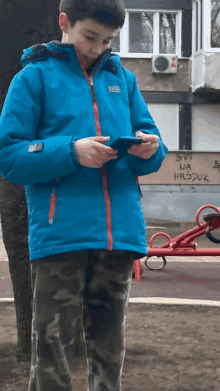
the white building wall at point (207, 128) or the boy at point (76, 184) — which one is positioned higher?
the boy at point (76, 184)

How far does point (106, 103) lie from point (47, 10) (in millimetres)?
1319

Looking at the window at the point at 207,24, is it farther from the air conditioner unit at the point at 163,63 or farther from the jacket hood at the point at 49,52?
the jacket hood at the point at 49,52

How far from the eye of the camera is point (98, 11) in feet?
6.06

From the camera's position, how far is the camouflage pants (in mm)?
1835

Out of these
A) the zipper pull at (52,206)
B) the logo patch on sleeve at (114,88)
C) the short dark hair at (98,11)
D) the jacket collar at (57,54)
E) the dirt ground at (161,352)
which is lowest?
the dirt ground at (161,352)

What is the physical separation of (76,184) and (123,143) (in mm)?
189

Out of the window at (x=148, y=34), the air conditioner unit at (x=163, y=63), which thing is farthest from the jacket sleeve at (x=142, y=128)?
the window at (x=148, y=34)

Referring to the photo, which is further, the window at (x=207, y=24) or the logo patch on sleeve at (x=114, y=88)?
the window at (x=207, y=24)

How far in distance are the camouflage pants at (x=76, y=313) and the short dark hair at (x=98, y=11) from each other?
27.3 inches

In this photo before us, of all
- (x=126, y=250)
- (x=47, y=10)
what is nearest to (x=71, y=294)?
(x=126, y=250)

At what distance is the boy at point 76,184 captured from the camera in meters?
1.81

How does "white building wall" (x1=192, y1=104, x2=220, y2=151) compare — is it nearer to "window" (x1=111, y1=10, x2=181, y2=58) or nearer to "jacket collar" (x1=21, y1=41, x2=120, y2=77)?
"window" (x1=111, y1=10, x2=181, y2=58)

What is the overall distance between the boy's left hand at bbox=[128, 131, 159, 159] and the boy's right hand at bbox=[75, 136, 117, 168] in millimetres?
73

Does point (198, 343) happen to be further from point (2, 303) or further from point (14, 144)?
point (14, 144)
